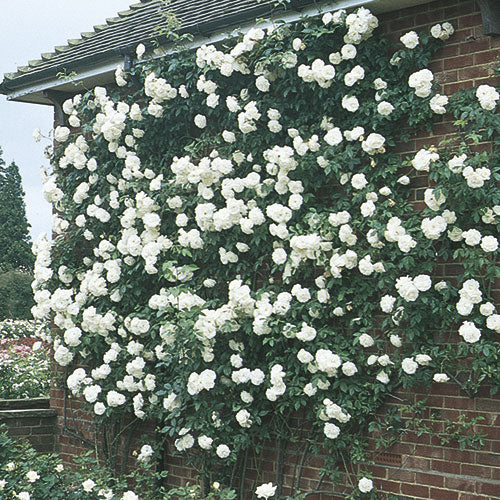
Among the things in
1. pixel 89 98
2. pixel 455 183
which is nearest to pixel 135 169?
pixel 89 98

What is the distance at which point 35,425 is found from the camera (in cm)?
838

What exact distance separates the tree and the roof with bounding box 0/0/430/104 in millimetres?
18804

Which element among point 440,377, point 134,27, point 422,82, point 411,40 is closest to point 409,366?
point 440,377

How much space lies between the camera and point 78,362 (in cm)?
805

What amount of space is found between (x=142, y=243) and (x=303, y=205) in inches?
62.9

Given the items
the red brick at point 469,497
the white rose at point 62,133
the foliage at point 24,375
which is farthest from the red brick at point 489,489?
the white rose at point 62,133

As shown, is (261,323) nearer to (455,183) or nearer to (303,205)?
(303,205)

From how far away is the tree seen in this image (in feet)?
93.0

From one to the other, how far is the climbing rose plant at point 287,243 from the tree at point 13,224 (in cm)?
2074

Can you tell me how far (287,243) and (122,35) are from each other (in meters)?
3.37

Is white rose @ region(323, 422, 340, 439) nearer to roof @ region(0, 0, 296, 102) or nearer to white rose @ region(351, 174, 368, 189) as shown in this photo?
white rose @ region(351, 174, 368, 189)

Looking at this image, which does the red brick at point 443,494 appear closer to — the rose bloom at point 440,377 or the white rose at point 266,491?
the rose bloom at point 440,377

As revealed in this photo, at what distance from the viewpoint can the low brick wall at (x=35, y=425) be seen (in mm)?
8336

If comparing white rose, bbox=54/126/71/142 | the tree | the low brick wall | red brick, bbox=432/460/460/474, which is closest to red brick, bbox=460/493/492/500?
red brick, bbox=432/460/460/474
